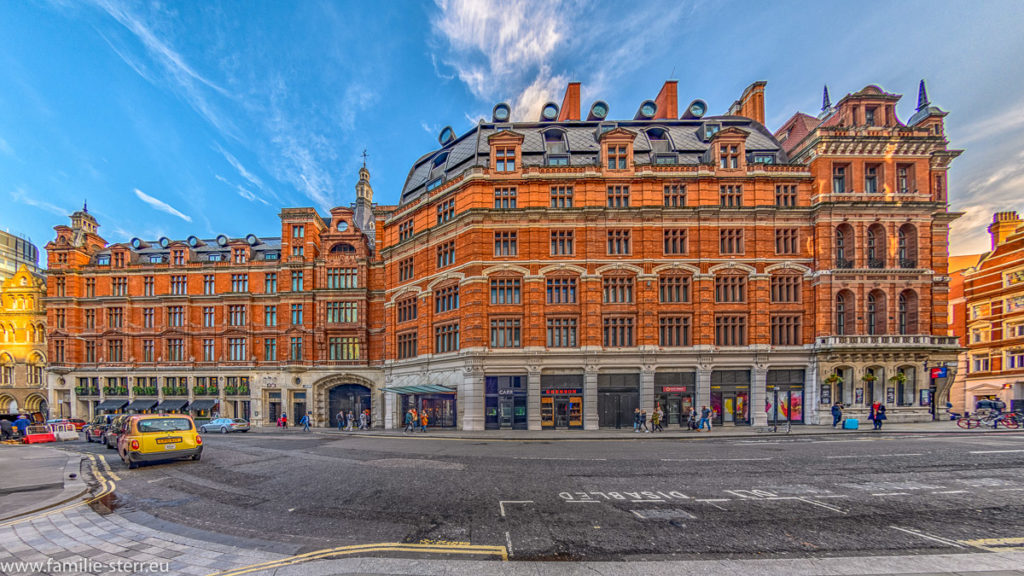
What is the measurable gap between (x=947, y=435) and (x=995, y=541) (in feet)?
77.0

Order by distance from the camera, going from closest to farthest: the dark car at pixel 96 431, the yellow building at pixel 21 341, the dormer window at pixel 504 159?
the dark car at pixel 96 431
the dormer window at pixel 504 159
the yellow building at pixel 21 341

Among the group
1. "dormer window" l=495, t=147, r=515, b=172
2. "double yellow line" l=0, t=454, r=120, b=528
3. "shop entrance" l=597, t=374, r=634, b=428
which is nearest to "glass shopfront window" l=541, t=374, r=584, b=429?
"shop entrance" l=597, t=374, r=634, b=428

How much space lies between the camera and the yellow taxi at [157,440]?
44.8 feet

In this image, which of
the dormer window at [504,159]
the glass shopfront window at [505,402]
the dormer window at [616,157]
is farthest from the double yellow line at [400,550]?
the dormer window at [616,157]

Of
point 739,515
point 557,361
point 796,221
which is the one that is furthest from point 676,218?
point 739,515

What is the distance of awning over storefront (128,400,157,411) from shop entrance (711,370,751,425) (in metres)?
51.5

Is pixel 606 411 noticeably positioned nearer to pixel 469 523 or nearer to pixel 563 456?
pixel 563 456

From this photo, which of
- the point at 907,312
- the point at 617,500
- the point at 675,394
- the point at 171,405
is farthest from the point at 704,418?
the point at 171,405

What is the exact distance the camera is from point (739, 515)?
27.2 feet

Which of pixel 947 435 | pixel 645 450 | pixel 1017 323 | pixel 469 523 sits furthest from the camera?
pixel 1017 323

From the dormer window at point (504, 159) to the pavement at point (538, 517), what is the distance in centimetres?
2111

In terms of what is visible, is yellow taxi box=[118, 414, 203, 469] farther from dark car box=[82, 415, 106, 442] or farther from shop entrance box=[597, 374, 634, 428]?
shop entrance box=[597, 374, 634, 428]

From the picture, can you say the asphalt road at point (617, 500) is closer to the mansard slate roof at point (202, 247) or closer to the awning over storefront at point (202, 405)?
the awning over storefront at point (202, 405)

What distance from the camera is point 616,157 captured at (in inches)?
1157
